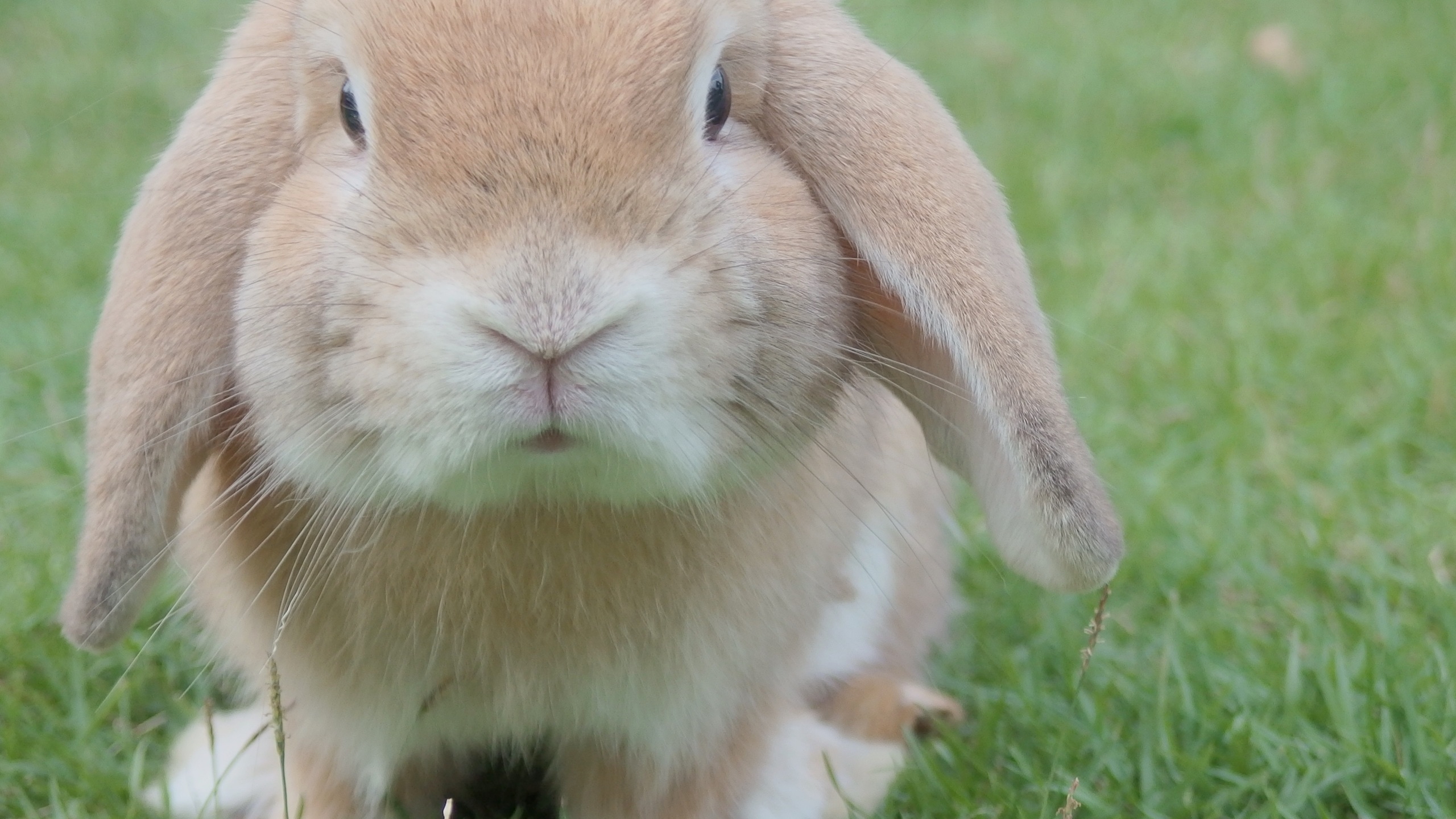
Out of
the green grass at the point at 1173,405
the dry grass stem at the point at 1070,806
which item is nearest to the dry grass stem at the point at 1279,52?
the green grass at the point at 1173,405

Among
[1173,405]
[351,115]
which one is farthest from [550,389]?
[1173,405]

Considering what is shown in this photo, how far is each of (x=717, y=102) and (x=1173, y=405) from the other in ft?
6.63

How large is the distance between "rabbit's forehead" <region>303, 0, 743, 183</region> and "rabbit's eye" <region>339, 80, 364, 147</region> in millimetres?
39

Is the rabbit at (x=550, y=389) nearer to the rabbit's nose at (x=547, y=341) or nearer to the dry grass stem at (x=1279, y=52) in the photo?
the rabbit's nose at (x=547, y=341)

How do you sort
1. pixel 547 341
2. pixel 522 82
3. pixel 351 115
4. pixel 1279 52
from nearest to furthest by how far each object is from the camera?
pixel 547 341
pixel 522 82
pixel 351 115
pixel 1279 52

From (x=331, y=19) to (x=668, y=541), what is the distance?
0.72 meters

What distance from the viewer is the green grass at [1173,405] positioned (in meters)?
2.16

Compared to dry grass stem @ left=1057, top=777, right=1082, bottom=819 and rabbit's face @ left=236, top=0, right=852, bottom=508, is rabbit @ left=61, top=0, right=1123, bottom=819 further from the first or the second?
dry grass stem @ left=1057, top=777, right=1082, bottom=819

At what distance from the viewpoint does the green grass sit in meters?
2.16

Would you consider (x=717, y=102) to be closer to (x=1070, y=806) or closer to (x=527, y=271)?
(x=527, y=271)

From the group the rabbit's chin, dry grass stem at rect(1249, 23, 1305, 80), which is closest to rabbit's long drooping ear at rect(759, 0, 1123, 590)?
the rabbit's chin

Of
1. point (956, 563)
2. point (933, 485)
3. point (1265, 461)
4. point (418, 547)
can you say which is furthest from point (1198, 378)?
point (418, 547)

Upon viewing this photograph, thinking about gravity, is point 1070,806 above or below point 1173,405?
above

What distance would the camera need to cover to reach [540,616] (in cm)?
181
